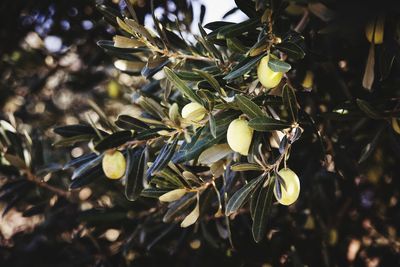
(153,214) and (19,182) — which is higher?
(19,182)

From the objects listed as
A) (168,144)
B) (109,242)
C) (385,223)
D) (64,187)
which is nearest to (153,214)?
(109,242)

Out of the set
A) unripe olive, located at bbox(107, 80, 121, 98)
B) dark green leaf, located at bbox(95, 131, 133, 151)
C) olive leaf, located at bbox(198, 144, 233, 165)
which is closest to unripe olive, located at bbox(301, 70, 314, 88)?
olive leaf, located at bbox(198, 144, 233, 165)

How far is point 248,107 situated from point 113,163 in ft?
1.36

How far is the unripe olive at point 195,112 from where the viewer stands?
101 centimetres

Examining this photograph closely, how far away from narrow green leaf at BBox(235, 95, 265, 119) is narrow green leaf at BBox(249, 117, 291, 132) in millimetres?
19

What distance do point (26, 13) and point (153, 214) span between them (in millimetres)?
1265

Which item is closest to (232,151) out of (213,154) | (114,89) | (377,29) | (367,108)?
(213,154)

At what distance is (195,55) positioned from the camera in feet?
4.22

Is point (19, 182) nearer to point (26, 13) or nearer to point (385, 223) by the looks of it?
point (26, 13)

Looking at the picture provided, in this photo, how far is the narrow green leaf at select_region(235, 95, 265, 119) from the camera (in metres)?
0.95

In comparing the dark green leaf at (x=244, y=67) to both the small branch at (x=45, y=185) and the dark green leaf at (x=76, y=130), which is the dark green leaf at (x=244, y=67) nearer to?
the dark green leaf at (x=76, y=130)

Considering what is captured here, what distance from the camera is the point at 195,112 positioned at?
102cm

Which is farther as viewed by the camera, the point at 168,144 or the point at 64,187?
the point at 64,187

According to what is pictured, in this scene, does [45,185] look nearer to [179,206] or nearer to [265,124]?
[179,206]
